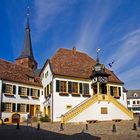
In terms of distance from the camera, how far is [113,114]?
3300cm

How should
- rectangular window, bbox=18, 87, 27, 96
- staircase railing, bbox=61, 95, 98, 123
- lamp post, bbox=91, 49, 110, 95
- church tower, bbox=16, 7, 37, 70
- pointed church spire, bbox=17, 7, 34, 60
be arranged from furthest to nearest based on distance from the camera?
pointed church spire, bbox=17, 7, 34, 60 < church tower, bbox=16, 7, 37, 70 < rectangular window, bbox=18, 87, 27, 96 < lamp post, bbox=91, 49, 110, 95 < staircase railing, bbox=61, 95, 98, 123

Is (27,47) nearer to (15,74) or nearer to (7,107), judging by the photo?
(15,74)

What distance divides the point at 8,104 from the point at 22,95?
8.93 feet

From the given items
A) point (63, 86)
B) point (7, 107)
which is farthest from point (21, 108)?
point (63, 86)

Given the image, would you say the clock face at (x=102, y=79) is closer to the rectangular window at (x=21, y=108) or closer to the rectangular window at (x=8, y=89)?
the rectangular window at (x=21, y=108)

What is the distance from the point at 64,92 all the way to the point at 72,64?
505 centimetres

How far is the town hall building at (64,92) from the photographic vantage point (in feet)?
103

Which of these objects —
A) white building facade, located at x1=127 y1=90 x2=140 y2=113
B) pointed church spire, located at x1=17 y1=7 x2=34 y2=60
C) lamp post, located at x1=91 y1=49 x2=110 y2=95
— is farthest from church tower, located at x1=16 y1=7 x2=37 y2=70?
white building facade, located at x1=127 y1=90 x2=140 y2=113

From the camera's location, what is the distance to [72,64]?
3553 centimetres

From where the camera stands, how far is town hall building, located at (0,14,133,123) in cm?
3133

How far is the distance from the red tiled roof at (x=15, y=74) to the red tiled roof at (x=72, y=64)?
4.99 m

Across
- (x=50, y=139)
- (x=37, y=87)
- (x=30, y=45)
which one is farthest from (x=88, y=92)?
(x=30, y=45)

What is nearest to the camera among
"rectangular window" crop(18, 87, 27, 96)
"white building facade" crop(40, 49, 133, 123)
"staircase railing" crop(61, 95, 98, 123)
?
"staircase railing" crop(61, 95, 98, 123)

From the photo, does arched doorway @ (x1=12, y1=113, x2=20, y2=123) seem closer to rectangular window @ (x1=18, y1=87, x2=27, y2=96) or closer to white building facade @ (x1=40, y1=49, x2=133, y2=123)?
rectangular window @ (x1=18, y1=87, x2=27, y2=96)
